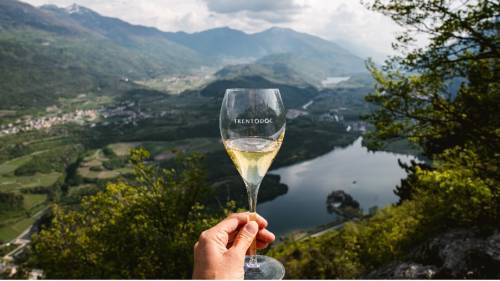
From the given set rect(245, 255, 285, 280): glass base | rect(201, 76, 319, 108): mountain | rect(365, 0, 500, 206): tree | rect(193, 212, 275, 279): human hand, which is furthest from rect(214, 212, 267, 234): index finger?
rect(201, 76, 319, 108): mountain

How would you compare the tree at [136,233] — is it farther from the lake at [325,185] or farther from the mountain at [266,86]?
the mountain at [266,86]

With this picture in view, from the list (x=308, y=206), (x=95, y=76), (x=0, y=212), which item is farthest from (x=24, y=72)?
(x=308, y=206)

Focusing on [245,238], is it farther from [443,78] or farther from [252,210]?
[443,78]

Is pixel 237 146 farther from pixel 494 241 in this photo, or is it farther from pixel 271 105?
pixel 494 241

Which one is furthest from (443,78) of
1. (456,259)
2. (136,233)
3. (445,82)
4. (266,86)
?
(266,86)

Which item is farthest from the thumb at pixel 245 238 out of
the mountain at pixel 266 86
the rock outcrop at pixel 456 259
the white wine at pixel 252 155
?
the mountain at pixel 266 86

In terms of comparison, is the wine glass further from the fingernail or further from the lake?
the lake
